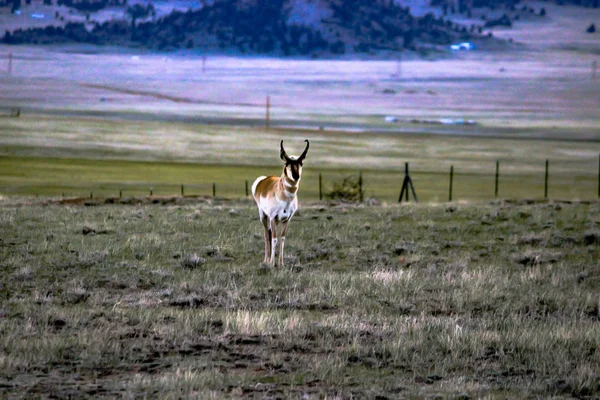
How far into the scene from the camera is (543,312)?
13.7m

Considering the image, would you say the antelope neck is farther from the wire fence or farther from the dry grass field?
the wire fence

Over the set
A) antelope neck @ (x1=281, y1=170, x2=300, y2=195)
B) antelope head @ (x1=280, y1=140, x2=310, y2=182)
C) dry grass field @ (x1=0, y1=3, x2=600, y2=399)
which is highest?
antelope head @ (x1=280, y1=140, x2=310, y2=182)

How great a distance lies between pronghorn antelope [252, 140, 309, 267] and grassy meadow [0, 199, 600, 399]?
64cm

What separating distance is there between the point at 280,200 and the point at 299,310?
13.1 feet

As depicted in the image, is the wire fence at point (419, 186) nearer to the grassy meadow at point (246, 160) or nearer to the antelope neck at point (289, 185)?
the grassy meadow at point (246, 160)

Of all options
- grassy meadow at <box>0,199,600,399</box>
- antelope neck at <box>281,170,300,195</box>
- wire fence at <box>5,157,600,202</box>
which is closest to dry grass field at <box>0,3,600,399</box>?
grassy meadow at <box>0,199,600,399</box>

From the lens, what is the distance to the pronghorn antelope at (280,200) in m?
17.0

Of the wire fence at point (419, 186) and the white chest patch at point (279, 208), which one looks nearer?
the white chest patch at point (279, 208)

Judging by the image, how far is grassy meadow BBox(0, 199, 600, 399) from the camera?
31.3ft

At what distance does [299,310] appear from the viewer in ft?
45.0

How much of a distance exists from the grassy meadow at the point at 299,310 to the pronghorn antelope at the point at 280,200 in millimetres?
642

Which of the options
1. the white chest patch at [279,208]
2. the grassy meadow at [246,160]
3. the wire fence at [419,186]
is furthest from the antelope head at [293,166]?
the grassy meadow at [246,160]

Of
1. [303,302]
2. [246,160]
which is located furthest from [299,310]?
[246,160]

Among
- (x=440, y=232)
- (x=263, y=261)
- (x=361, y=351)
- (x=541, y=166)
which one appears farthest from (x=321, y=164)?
(x=361, y=351)
